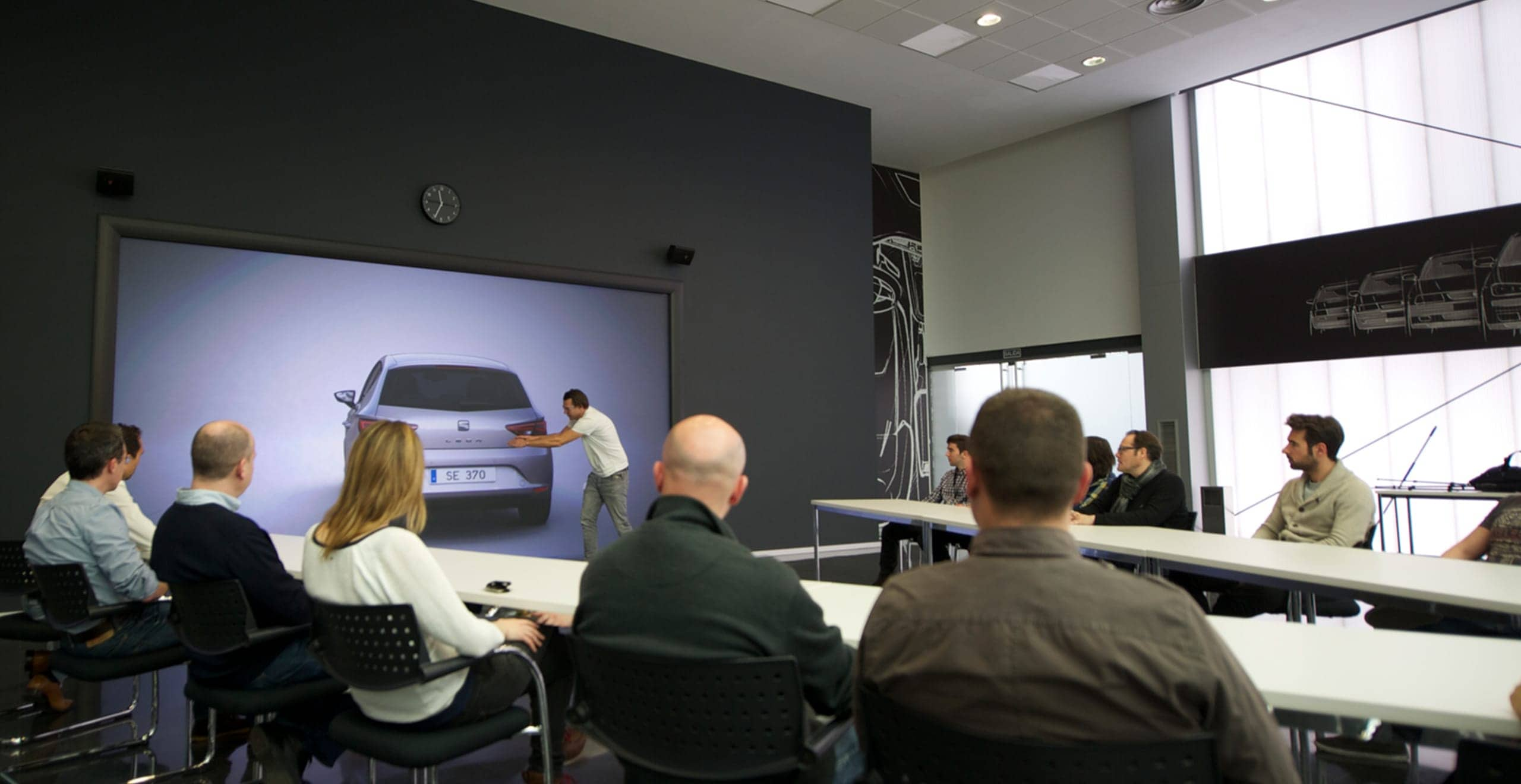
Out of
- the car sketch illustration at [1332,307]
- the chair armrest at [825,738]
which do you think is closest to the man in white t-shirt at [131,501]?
the chair armrest at [825,738]

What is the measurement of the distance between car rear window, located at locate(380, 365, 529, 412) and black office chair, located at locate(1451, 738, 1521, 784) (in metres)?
5.46

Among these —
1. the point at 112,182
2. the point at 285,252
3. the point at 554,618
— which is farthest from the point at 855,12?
the point at 554,618

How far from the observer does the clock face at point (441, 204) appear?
5652mm

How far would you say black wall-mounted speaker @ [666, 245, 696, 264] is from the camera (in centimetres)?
668

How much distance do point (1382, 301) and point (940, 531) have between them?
4.10 m

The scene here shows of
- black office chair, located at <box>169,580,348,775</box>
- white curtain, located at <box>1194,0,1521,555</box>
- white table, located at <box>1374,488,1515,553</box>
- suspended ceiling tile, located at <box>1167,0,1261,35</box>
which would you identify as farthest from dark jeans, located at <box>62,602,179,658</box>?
white curtain, located at <box>1194,0,1521,555</box>

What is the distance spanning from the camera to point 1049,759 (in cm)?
98

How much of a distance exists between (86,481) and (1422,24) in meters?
8.49

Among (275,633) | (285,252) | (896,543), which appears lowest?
(896,543)

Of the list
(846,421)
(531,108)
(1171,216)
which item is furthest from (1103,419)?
(531,108)

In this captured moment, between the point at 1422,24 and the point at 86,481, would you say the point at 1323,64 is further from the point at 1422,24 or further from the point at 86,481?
the point at 86,481

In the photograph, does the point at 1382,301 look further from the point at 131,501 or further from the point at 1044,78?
the point at 131,501

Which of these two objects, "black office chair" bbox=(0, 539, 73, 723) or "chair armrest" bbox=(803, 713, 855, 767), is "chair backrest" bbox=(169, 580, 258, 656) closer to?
"black office chair" bbox=(0, 539, 73, 723)

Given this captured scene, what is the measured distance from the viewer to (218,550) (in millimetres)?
2246
